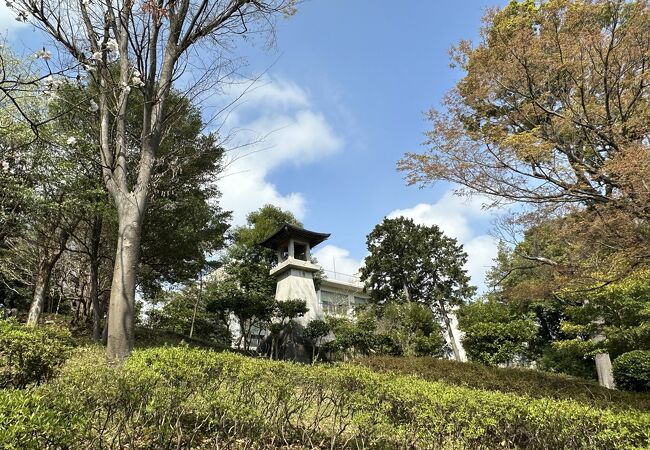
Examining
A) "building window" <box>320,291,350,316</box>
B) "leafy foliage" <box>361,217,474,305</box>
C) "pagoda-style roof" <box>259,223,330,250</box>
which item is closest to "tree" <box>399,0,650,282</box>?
"pagoda-style roof" <box>259,223,330,250</box>

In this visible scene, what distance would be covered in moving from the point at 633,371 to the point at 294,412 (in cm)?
1351

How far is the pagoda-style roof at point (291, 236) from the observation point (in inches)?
644

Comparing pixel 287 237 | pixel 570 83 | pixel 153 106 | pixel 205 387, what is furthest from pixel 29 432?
pixel 287 237

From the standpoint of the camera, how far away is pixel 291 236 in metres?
16.6

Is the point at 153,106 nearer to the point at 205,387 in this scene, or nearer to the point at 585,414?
the point at 205,387

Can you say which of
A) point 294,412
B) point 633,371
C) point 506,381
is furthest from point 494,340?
point 294,412

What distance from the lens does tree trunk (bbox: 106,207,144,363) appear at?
4820 millimetres

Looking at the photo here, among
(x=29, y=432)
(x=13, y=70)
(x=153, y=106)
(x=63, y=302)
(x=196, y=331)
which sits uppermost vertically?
(x=13, y=70)

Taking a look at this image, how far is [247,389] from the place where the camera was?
3.45m

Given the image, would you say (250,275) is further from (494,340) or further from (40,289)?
(494,340)

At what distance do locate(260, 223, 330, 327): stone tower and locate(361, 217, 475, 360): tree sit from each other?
5065 mm

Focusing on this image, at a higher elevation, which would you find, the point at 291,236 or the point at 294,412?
the point at 291,236

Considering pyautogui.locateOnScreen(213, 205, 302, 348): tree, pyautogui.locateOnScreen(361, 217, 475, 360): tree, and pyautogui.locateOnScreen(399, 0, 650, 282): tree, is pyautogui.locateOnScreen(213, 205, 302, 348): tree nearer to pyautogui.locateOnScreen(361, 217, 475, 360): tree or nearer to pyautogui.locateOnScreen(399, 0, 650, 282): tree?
pyautogui.locateOnScreen(361, 217, 475, 360): tree

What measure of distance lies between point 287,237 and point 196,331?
20.3 feet
